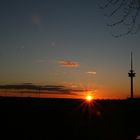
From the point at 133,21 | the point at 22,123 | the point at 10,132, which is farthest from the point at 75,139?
the point at 133,21

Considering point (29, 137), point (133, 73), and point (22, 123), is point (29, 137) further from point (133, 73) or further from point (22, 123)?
point (133, 73)

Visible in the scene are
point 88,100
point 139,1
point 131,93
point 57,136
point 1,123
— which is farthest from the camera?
point 131,93

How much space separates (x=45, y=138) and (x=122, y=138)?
4362mm

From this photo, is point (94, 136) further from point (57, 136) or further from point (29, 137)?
point (29, 137)

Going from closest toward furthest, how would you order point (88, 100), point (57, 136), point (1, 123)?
point (57, 136) < point (1, 123) < point (88, 100)

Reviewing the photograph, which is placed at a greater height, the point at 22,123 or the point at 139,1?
the point at 139,1

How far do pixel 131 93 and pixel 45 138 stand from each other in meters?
62.8

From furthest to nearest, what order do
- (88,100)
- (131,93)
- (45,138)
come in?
(131,93) < (88,100) < (45,138)

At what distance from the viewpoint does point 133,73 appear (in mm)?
87062

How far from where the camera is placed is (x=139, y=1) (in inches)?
386

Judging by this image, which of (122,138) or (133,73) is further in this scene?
(133,73)

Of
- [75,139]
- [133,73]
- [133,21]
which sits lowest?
[75,139]

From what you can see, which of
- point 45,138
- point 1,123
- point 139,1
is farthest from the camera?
point 1,123

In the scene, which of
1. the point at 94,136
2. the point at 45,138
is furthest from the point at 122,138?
the point at 45,138
